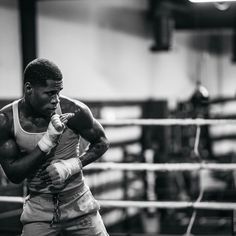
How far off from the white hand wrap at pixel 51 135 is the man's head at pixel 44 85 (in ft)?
0.34

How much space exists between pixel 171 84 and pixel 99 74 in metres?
2.85

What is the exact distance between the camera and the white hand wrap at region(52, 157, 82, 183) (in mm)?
2605

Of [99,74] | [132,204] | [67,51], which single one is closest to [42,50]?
[67,51]

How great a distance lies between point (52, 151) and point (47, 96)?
314 millimetres

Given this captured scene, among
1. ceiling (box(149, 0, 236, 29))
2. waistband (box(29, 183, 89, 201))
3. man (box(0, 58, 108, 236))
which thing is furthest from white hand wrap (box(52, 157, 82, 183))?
ceiling (box(149, 0, 236, 29))

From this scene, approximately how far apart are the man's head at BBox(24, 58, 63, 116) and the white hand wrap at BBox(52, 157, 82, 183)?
266 mm

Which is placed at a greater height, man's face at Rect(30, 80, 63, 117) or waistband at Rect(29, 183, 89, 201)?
man's face at Rect(30, 80, 63, 117)

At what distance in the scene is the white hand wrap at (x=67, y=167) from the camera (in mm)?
2605

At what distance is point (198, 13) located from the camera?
9211 mm

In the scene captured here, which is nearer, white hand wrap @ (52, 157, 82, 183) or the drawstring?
white hand wrap @ (52, 157, 82, 183)

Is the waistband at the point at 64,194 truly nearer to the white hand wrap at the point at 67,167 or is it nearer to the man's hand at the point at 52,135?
the white hand wrap at the point at 67,167

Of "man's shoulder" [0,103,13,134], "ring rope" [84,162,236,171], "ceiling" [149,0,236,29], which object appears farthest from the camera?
"ceiling" [149,0,236,29]

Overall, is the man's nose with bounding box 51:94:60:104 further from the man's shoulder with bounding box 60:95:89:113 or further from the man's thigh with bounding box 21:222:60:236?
the man's thigh with bounding box 21:222:60:236

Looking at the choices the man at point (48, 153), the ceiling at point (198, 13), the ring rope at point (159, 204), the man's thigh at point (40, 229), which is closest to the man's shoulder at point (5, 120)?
the man at point (48, 153)
